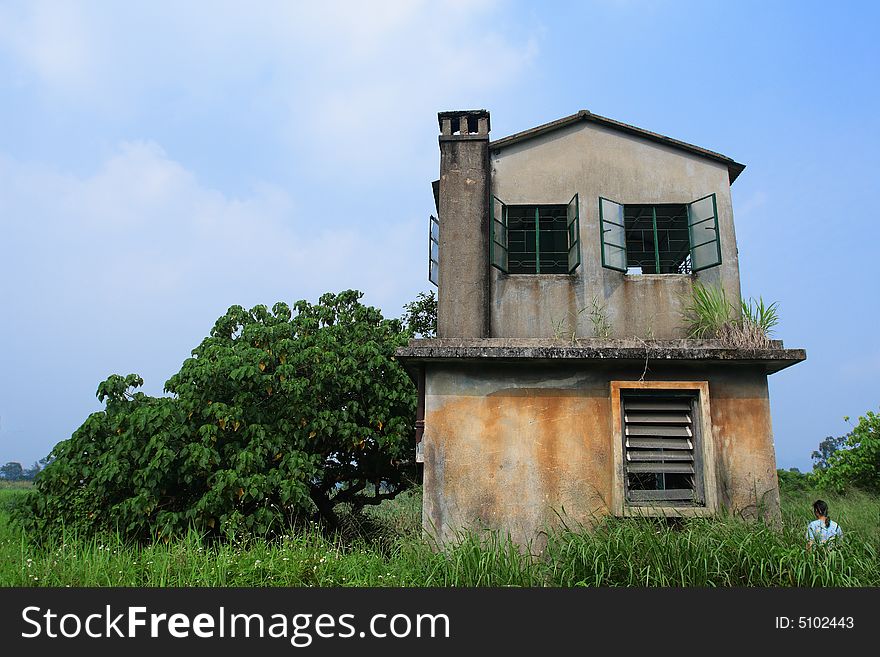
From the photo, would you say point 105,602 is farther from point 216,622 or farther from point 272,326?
point 272,326

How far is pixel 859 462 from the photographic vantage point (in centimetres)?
1529

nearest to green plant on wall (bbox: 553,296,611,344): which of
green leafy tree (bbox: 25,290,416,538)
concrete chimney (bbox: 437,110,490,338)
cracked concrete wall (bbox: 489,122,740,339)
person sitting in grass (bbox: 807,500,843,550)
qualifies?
cracked concrete wall (bbox: 489,122,740,339)

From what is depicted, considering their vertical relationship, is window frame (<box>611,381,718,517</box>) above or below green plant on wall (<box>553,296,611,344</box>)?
below

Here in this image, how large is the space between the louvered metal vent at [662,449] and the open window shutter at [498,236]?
7.87ft

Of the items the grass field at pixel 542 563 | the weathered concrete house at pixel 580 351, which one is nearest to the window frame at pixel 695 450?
the weathered concrete house at pixel 580 351

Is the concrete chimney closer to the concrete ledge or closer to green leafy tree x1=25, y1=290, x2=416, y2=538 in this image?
the concrete ledge

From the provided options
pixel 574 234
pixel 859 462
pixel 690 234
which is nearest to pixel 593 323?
pixel 574 234

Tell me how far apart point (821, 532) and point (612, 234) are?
422cm

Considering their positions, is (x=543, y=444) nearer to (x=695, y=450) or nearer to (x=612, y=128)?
(x=695, y=450)

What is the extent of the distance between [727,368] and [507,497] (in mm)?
3092

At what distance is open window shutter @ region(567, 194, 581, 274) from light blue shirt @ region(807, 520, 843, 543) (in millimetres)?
3975

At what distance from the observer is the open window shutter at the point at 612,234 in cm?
841

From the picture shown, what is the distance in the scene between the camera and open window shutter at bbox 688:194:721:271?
8352mm

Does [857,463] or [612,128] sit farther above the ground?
[612,128]
